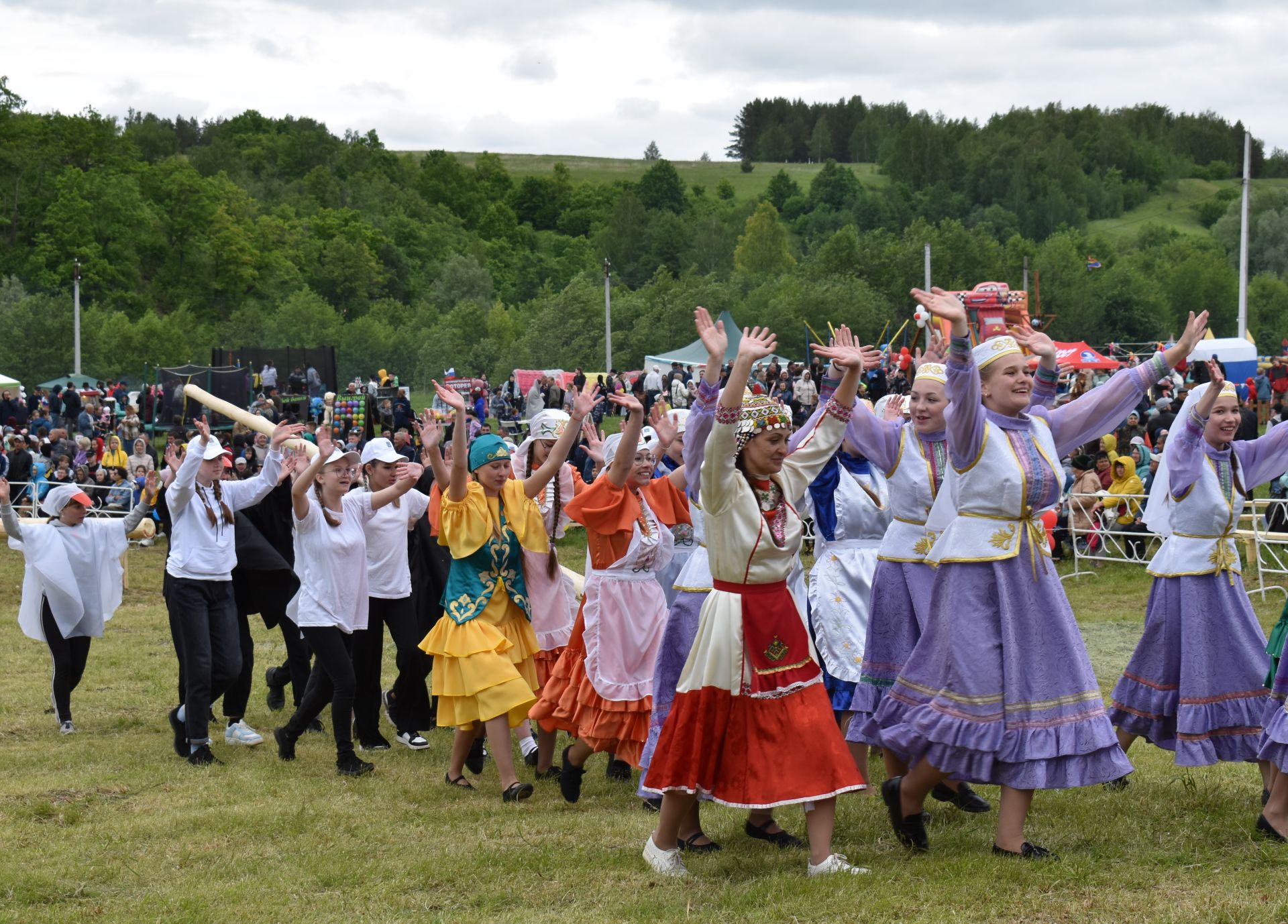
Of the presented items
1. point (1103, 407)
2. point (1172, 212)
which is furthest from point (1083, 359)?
point (1172, 212)

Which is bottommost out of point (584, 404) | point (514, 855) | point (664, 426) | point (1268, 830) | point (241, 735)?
point (241, 735)

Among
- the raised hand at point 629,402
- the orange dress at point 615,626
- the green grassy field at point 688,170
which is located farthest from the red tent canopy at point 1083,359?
the green grassy field at point 688,170

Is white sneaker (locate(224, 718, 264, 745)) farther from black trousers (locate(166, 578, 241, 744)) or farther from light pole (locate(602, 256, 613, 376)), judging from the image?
light pole (locate(602, 256, 613, 376))

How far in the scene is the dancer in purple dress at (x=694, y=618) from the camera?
19.0ft

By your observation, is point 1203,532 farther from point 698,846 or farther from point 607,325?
point 607,325

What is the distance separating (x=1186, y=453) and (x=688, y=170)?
499ft

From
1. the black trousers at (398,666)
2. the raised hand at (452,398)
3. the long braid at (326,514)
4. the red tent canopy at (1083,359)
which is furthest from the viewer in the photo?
the red tent canopy at (1083,359)

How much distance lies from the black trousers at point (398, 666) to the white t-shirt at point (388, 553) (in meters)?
0.07

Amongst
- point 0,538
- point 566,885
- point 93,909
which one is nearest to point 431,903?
point 566,885

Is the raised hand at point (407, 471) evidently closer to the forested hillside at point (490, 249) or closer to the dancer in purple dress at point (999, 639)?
the dancer in purple dress at point (999, 639)

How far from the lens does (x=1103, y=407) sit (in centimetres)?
607

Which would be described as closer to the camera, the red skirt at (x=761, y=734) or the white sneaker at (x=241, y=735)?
the red skirt at (x=761, y=734)

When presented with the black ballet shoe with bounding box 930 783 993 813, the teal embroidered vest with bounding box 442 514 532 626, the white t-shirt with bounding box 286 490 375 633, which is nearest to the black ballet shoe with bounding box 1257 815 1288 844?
the black ballet shoe with bounding box 930 783 993 813

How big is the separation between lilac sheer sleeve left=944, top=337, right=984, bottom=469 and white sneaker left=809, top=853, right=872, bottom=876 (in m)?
1.65
